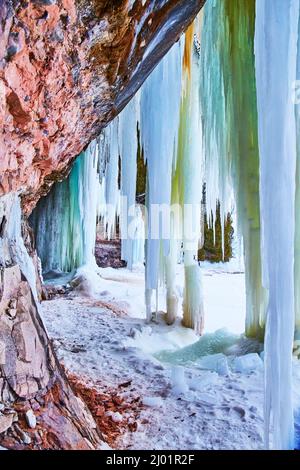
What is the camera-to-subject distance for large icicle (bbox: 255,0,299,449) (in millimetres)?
1266

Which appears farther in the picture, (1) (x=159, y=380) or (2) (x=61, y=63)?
(1) (x=159, y=380)

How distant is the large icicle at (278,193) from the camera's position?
4.15 feet

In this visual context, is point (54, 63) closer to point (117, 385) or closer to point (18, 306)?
point (18, 306)

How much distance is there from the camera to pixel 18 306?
134 cm

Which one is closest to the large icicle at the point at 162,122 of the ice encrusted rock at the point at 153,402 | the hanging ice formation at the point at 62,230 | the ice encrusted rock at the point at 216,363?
the ice encrusted rock at the point at 216,363

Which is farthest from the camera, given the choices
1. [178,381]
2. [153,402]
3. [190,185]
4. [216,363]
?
[190,185]

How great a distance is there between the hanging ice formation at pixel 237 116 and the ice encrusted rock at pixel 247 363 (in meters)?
0.42

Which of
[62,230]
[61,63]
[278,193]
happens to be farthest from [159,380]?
[62,230]

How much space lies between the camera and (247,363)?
7.91 ft

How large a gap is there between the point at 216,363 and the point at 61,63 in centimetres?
209

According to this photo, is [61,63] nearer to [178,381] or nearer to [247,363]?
[178,381]

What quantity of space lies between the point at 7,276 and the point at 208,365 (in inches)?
66.7

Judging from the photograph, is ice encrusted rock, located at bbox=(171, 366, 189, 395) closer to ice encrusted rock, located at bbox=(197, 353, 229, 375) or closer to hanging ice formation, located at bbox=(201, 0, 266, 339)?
ice encrusted rock, located at bbox=(197, 353, 229, 375)

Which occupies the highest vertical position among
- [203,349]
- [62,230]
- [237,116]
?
[237,116]
